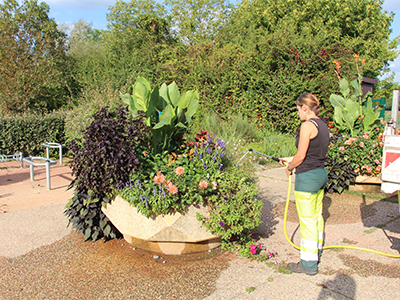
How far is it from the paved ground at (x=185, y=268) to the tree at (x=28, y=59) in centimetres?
1016

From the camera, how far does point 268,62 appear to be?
1067 centimetres

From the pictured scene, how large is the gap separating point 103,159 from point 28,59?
43.7 feet

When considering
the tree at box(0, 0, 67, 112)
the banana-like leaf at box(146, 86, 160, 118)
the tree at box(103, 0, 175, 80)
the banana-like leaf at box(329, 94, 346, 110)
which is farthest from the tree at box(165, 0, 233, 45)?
the banana-like leaf at box(146, 86, 160, 118)

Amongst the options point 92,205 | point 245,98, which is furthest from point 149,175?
point 245,98

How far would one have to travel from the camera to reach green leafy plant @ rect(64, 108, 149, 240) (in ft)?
11.1

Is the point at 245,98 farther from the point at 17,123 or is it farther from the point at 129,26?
the point at 129,26

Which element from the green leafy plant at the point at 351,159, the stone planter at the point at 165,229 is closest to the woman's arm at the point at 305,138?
the stone planter at the point at 165,229

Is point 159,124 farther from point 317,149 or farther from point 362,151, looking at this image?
point 362,151

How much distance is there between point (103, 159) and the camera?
3.36 m

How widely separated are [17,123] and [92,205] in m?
7.95

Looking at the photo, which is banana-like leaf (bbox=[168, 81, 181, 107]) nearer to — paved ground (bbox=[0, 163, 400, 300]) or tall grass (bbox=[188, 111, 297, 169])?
paved ground (bbox=[0, 163, 400, 300])

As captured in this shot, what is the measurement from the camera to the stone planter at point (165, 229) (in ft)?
10.9

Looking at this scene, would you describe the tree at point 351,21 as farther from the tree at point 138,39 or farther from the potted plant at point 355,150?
the potted plant at point 355,150

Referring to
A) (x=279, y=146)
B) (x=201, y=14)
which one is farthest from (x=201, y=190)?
(x=201, y=14)
